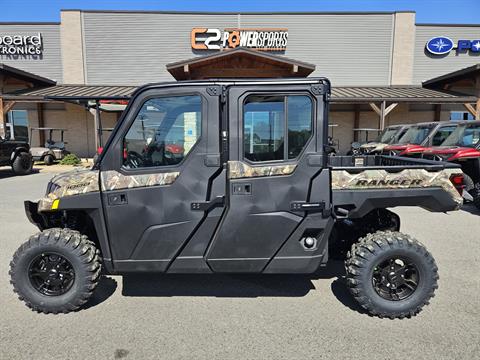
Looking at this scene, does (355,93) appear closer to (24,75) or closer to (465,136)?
(465,136)

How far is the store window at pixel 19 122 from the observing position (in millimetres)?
20953

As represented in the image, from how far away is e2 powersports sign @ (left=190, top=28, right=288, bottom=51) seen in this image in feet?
67.7

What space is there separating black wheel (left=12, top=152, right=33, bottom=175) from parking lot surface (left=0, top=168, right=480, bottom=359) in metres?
10.6

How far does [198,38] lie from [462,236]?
19510 mm

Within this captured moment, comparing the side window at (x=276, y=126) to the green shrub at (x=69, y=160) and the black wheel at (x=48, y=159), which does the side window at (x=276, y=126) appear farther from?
the black wheel at (x=48, y=159)

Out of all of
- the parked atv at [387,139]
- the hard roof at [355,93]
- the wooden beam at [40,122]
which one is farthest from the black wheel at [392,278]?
the wooden beam at [40,122]

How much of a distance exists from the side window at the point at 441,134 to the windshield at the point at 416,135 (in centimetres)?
32

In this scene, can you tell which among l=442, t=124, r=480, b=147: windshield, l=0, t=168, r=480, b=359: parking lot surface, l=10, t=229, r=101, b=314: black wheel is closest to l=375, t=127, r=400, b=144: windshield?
l=442, t=124, r=480, b=147: windshield

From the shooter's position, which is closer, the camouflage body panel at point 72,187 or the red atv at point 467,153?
the camouflage body panel at point 72,187

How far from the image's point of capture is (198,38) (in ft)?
68.2

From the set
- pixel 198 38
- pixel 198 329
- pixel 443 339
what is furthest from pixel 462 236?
pixel 198 38

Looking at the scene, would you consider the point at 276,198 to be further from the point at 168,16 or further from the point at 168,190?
the point at 168,16

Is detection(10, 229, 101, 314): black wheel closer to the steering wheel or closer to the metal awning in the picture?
the steering wheel

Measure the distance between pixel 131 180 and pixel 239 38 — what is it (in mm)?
20054
